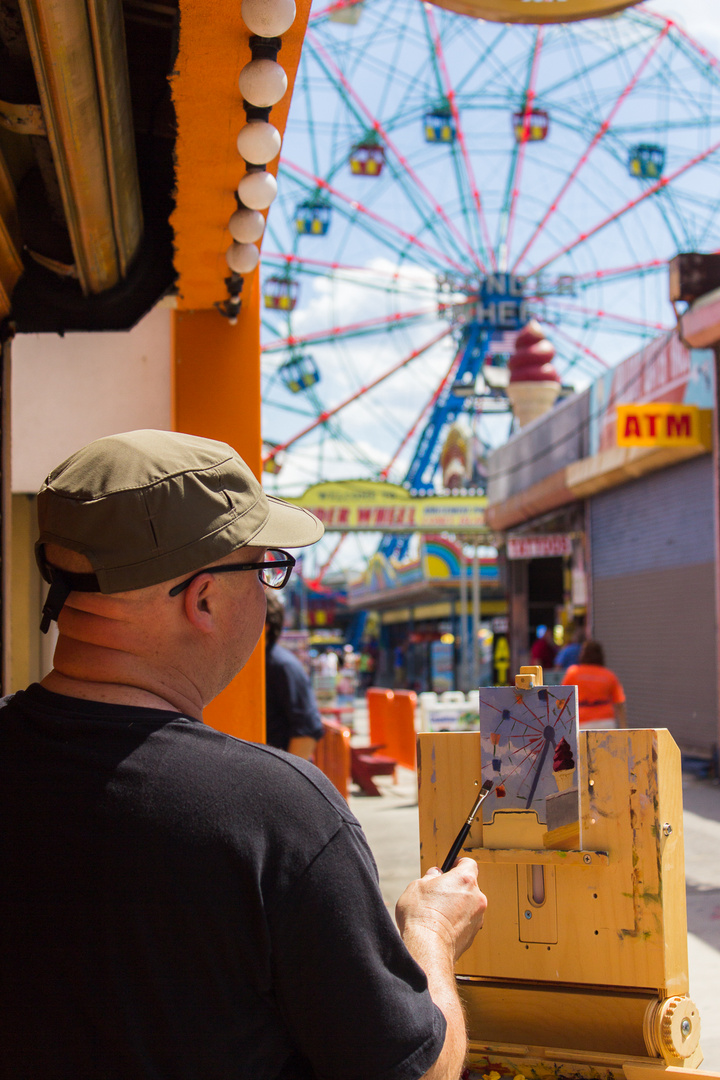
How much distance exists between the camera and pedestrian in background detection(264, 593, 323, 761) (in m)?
5.08

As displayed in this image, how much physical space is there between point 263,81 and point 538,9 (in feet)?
3.59

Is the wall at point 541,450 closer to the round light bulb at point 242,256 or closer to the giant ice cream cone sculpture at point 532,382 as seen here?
the giant ice cream cone sculpture at point 532,382

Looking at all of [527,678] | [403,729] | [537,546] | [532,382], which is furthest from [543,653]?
[527,678]

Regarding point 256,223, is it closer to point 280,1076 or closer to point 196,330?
point 196,330

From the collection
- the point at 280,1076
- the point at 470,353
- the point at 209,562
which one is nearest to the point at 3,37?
the point at 209,562

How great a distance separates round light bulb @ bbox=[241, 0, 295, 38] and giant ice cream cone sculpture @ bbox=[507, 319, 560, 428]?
16599 mm

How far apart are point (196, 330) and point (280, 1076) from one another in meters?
3.72

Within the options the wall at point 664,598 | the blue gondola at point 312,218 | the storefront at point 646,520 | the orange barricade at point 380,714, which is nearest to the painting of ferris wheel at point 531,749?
the storefront at point 646,520

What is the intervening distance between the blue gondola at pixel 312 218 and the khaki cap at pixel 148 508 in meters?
32.6

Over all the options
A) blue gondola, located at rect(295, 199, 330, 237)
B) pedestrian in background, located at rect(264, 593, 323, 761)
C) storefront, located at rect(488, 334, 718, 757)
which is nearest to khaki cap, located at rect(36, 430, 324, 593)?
pedestrian in background, located at rect(264, 593, 323, 761)

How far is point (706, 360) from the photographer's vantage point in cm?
1096

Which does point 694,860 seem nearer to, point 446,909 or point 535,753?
point 535,753

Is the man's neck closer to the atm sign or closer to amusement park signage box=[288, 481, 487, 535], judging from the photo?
the atm sign

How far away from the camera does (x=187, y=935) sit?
120cm
